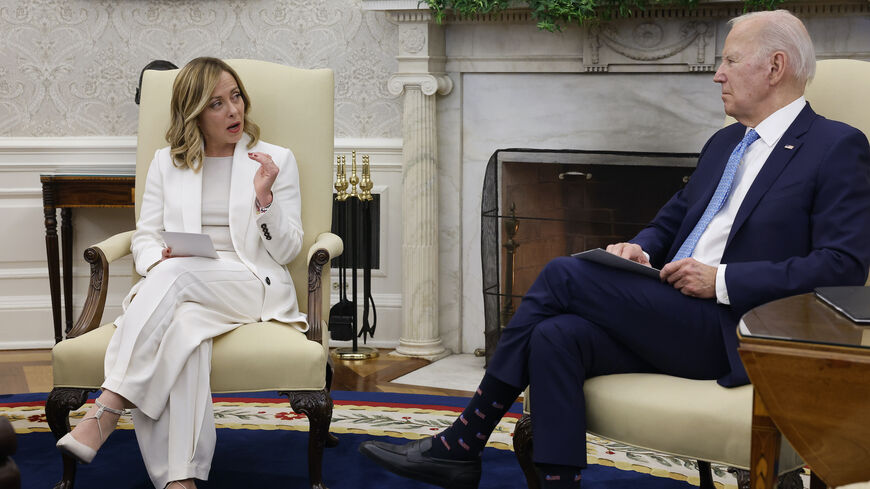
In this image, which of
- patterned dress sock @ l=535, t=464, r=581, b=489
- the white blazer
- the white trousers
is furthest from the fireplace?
patterned dress sock @ l=535, t=464, r=581, b=489

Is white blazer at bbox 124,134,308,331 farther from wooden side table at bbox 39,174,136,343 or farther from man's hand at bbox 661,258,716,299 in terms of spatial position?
wooden side table at bbox 39,174,136,343

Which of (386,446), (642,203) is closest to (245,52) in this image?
(642,203)

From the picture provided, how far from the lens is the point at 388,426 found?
10.3ft

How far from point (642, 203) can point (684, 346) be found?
6.40 ft

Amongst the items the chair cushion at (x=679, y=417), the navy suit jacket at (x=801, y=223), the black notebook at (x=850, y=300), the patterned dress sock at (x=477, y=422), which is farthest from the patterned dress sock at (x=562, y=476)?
the black notebook at (x=850, y=300)

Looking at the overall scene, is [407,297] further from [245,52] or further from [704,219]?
[704,219]

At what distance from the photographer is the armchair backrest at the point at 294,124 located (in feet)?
9.71

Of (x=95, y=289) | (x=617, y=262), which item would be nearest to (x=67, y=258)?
(x=95, y=289)

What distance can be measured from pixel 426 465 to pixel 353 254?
2.12m

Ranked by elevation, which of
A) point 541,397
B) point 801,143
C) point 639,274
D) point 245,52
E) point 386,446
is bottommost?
point 386,446

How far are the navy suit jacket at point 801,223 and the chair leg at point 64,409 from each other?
5.34 feet

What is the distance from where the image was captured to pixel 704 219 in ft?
7.42

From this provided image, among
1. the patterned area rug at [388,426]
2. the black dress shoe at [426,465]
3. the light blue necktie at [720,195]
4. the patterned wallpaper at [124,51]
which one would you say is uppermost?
the patterned wallpaper at [124,51]

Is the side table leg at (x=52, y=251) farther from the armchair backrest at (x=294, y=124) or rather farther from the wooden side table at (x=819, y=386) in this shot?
the wooden side table at (x=819, y=386)
